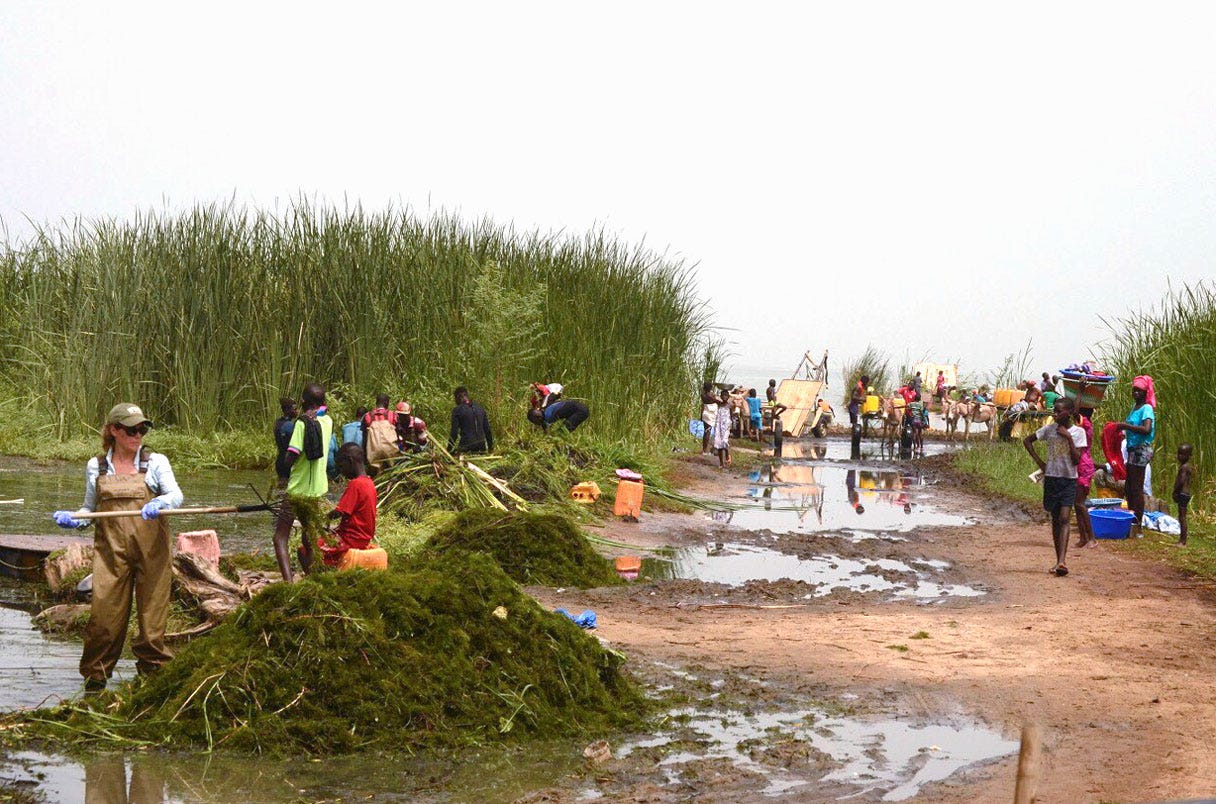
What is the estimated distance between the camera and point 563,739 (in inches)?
285

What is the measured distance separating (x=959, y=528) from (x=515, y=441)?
20.1 feet

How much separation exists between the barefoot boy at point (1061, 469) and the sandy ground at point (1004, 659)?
1.44ft

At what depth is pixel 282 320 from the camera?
24172mm

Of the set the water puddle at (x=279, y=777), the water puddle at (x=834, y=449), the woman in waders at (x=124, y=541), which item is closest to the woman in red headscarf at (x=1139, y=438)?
the water puddle at (x=279, y=777)

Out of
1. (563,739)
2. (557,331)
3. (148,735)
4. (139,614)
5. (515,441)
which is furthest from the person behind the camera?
(557,331)

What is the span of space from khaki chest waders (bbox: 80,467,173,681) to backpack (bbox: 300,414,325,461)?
2882 millimetres

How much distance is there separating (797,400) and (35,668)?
1190 inches

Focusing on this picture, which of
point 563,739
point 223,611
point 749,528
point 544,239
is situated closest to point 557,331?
point 544,239

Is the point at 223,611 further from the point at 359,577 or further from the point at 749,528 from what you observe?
the point at 749,528

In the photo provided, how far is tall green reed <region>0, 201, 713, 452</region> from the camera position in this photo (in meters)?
23.6

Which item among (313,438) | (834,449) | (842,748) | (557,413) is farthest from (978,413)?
(842,748)

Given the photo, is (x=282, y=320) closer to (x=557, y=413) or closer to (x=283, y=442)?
(x=557, y=413)

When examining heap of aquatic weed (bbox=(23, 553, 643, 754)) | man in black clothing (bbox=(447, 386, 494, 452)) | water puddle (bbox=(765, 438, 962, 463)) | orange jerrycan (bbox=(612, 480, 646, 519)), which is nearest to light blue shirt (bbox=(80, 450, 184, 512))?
heap of aquatic weed (bbox=(23, 553, 643, 754))

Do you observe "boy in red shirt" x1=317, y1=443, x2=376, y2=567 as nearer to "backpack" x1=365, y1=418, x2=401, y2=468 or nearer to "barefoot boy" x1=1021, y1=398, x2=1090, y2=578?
"backpack" x1=365, y1=418, x2=401, y2=468
